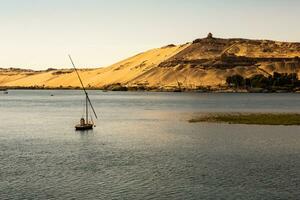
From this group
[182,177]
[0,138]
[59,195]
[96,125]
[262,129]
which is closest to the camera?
[59,195]

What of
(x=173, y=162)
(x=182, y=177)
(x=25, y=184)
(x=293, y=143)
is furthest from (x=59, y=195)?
(x=293, y=143)

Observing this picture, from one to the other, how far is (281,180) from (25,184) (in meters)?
19.9

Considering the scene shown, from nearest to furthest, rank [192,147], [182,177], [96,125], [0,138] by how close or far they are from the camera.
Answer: [182,177] → [192,147] → [0,138] → [96,125]

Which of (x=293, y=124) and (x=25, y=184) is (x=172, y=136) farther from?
(x=25, y=184)

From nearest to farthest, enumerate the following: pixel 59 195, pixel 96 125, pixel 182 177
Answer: pixel 59 195
pixel 182 177
pixel 96 125

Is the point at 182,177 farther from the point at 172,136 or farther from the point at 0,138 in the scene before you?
the point at 0,138

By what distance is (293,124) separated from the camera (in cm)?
8169

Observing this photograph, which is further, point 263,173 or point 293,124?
point 293,124

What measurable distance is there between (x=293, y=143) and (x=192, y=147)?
12.0 m

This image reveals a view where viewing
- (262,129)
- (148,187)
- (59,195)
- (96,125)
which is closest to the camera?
(59,195)

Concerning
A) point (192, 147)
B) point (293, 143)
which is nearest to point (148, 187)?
point (192, 147)

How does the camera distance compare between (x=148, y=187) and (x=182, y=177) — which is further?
(x=182, y=177)

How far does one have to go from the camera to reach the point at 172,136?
70.9 m

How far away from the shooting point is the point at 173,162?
164 feet
